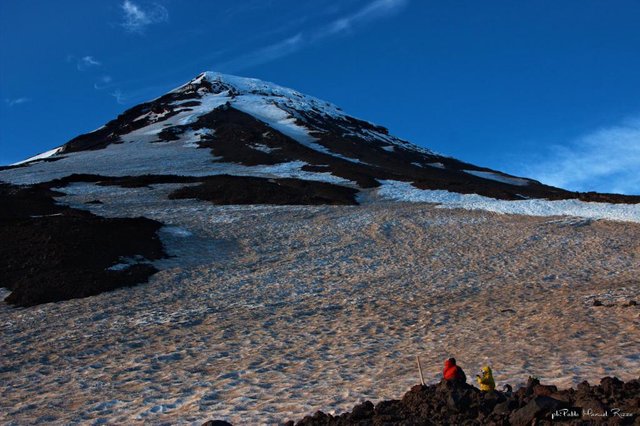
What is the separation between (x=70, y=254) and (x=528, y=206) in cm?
3095

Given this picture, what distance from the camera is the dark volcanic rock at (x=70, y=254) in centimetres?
2414

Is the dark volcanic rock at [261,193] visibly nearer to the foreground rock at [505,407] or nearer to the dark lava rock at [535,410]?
the foreground rock at [505,407]

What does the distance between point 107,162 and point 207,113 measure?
157ft

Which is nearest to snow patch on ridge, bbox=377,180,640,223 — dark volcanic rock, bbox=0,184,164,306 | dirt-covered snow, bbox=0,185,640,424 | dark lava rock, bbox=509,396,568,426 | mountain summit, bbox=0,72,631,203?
mountain summit, bbox=0,72,631,203

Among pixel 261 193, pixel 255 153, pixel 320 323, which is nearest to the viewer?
pixel 320 323

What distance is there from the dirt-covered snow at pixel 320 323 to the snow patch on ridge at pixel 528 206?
2.91m

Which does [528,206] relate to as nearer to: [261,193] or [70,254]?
[261,193]

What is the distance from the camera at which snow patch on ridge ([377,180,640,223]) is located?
3743cm

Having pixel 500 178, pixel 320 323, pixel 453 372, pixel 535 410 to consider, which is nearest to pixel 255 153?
pixel 500 178

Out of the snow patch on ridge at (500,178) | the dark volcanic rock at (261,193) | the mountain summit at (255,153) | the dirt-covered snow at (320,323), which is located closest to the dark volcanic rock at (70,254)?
the dirt-covered snow at (320,323)

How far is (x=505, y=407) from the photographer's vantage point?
8.39 meters

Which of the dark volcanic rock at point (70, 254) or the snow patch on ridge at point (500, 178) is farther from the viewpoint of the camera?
the snow patch on ridge at point (500, 178)

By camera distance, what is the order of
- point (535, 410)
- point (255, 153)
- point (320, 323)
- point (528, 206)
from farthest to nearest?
point (255, 153) < point (528, 206) < point (320, 323) < point (535, 410)

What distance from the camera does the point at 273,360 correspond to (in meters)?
15.5
